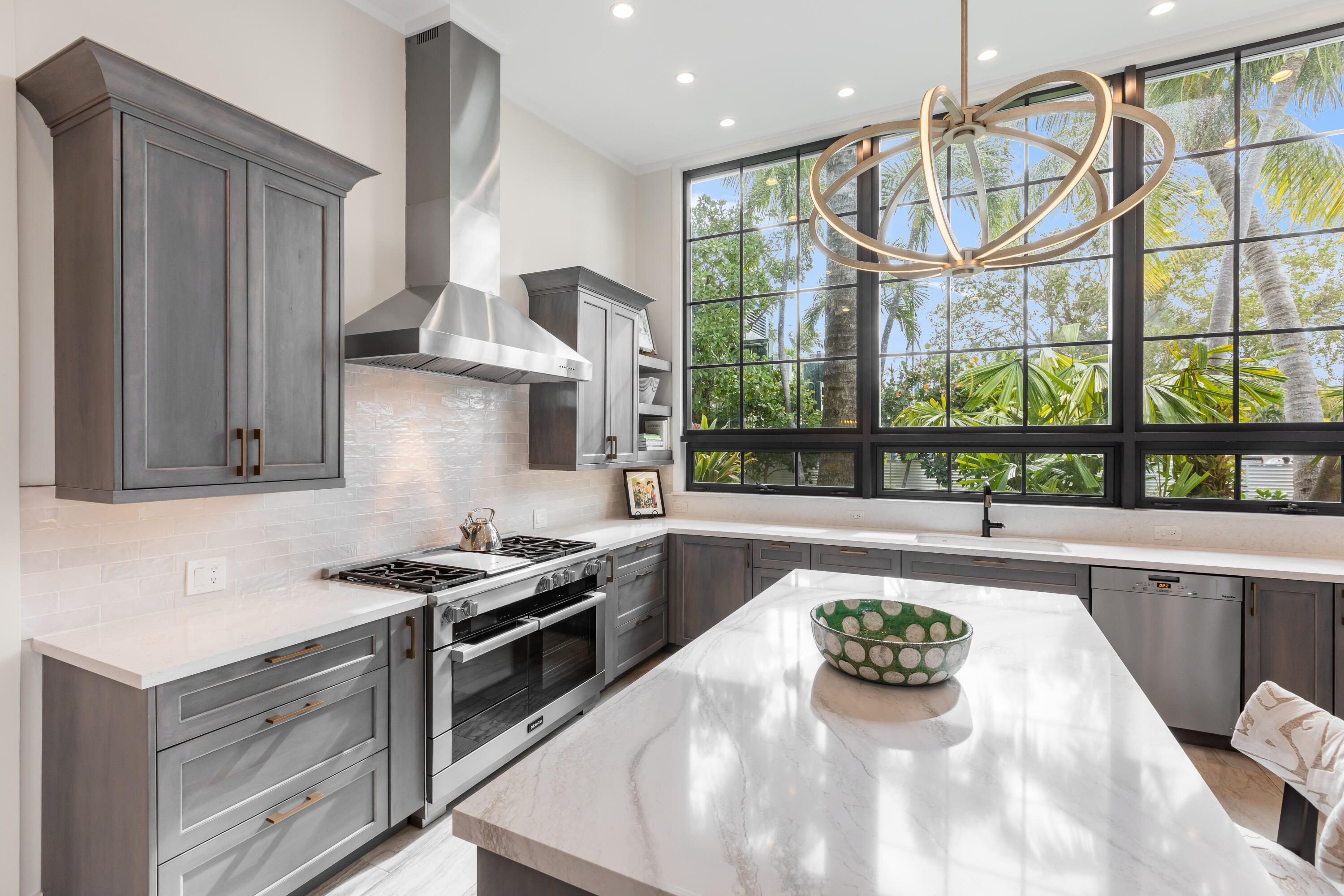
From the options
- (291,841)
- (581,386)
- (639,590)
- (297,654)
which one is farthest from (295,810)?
(581,386)

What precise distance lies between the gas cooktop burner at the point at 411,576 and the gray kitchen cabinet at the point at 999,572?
2141 millimetres

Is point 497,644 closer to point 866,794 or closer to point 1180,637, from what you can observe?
point 866,794

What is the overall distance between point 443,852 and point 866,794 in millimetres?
1883

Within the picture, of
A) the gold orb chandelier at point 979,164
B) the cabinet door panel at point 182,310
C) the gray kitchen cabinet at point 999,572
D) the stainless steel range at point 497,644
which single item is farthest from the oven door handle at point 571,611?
the gold orb chandelier at point 979,164

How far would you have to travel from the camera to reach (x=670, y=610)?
4055mm

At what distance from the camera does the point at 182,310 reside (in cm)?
183

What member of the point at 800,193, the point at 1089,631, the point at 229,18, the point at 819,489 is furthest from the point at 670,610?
the point at 229,18

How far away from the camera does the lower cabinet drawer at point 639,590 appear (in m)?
3.53

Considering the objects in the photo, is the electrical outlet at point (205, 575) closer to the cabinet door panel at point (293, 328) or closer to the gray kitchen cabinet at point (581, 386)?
the cabinet door panel at point (293, 328)

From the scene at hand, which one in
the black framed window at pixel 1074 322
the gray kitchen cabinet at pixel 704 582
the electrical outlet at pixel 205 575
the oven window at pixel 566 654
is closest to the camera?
the electrical outlet at pixel 205 575

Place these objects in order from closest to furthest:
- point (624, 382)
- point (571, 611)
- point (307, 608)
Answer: point (307, 608), point (571, 611), point (624, 382)

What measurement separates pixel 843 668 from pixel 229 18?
2.99 meters

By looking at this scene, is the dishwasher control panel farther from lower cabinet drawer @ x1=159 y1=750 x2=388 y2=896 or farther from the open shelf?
lower cabinet drawer @ x1=159 y1=750 x2=388 y2=896

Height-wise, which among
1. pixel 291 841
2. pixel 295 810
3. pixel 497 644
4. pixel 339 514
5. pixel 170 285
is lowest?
pixel 291 841
